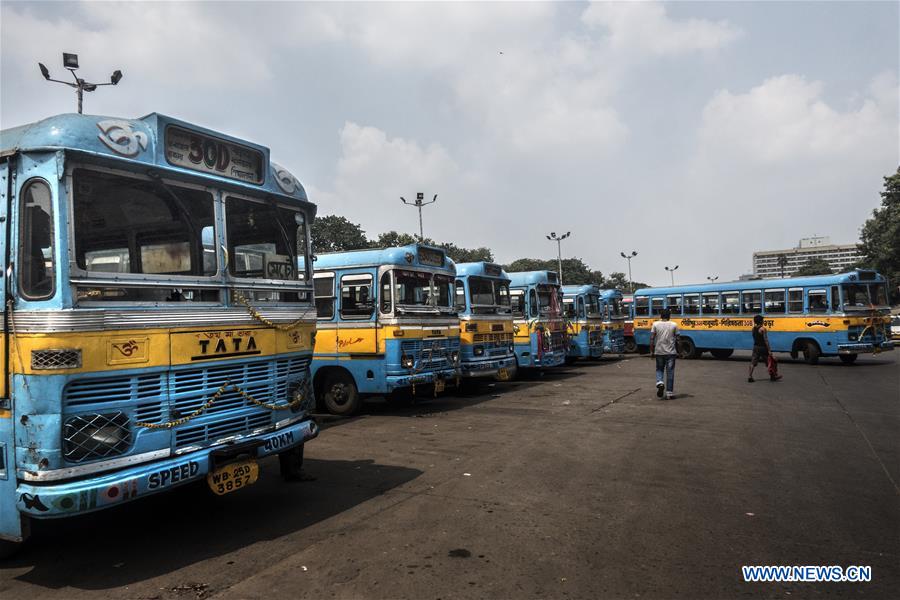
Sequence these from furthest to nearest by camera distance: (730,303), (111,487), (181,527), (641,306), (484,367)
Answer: (641,306), (730,303), (484,367), (181,527), (111,487)

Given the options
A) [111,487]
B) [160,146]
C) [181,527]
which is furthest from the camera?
[181,527]

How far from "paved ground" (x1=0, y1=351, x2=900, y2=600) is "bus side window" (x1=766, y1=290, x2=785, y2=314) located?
12084mm

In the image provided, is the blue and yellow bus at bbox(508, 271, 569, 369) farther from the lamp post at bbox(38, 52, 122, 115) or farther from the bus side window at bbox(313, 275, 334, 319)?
the lamp post at bbox(38, 52, 122, 115)

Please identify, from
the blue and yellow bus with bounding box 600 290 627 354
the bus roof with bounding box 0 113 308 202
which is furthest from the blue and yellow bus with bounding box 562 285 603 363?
the bus roof with bounding box 0 113 308 202

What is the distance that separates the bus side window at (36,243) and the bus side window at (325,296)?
7.09 metres

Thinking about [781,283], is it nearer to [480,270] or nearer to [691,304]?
[691,304]

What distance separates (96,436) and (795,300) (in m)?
20.9

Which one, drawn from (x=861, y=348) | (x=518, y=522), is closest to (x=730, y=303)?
(x=861, y=348)

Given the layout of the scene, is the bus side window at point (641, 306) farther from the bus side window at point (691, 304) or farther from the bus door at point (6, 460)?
the bus door at point (6, 460)

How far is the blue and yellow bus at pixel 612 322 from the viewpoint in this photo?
24.6 m

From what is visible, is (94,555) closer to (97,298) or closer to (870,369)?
(97,298)

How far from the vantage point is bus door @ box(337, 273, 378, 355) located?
1065 centimetres

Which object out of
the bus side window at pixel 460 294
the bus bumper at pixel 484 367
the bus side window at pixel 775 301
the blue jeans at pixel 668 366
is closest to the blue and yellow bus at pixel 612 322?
the bus side window at pixel 775 301

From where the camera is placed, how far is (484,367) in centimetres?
1323
